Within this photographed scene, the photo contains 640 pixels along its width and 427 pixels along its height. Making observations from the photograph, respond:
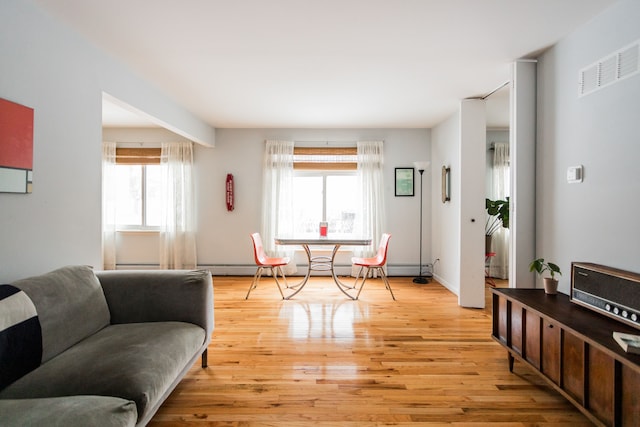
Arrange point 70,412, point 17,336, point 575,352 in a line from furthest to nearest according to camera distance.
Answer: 1. point 575,352
2. point 17,336
3. point 70,412

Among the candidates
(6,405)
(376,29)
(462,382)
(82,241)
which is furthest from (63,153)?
(462,382)

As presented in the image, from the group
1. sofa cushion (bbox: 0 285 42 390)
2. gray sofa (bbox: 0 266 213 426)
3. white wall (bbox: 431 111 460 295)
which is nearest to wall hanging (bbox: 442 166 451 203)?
white wall (bbox: 431 111 460 295)

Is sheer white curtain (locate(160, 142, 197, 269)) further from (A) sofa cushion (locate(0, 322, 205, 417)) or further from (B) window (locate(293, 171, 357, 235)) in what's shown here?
(A) sofa cushion (locate(0, 322, 205, 417))

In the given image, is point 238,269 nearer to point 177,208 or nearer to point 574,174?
point 177,208

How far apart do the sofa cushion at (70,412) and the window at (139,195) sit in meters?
4.88

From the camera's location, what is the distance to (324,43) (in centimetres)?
263

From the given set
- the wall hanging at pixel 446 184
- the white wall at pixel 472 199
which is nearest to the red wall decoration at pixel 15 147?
the white wall at pixel 472 199

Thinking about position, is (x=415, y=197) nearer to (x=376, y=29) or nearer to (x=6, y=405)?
(x=376, y=29)

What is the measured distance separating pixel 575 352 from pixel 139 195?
20.0 feet

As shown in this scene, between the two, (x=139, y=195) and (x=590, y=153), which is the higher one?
(x=590, y=153)

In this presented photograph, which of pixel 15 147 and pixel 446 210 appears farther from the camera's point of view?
pixel 446 210

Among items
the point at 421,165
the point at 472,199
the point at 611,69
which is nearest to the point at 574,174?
the point at 611,69

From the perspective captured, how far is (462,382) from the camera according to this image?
2.25 m

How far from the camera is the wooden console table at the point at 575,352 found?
4.79 feet
